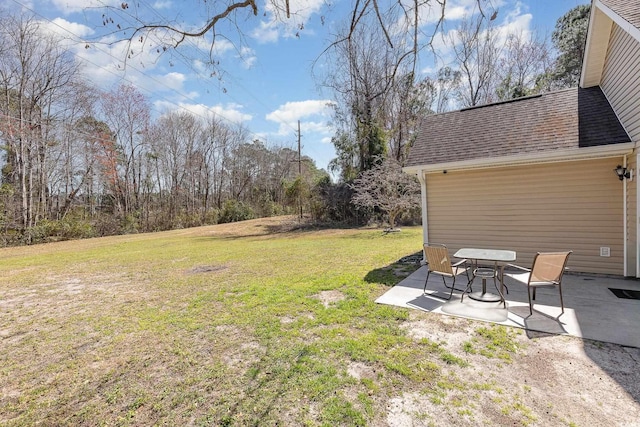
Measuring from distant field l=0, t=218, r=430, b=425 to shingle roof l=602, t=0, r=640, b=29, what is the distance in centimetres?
522

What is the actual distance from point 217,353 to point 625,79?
313 inches

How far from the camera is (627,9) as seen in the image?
438 centimetres

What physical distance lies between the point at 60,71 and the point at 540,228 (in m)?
22.7

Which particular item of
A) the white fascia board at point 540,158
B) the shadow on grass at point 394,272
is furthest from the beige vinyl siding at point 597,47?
the shadow on grass at point 394,272

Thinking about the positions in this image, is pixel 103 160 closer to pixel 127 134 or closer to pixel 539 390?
pixel 127 134

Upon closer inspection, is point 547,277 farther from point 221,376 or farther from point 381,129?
point 381,129

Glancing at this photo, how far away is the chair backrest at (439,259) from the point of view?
13.7 feet

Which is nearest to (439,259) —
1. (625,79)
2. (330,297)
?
(330,297)

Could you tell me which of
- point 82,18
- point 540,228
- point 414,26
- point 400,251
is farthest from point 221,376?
point 400,251

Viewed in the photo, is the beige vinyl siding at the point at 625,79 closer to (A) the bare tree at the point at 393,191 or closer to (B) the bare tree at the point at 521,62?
(A) the bare tree at the point at 393,191

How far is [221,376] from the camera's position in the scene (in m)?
2.56

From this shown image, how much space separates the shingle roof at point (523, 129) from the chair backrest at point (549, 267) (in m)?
2.64

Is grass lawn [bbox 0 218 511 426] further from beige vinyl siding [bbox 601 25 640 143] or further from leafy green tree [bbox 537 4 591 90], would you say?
leafy green tree [bbox 537 4 591 90]

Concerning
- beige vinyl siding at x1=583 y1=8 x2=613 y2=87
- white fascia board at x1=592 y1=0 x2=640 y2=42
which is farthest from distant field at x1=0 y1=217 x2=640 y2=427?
beige vinyl siding at x1=583 y1=8 x2=613 y2=87
